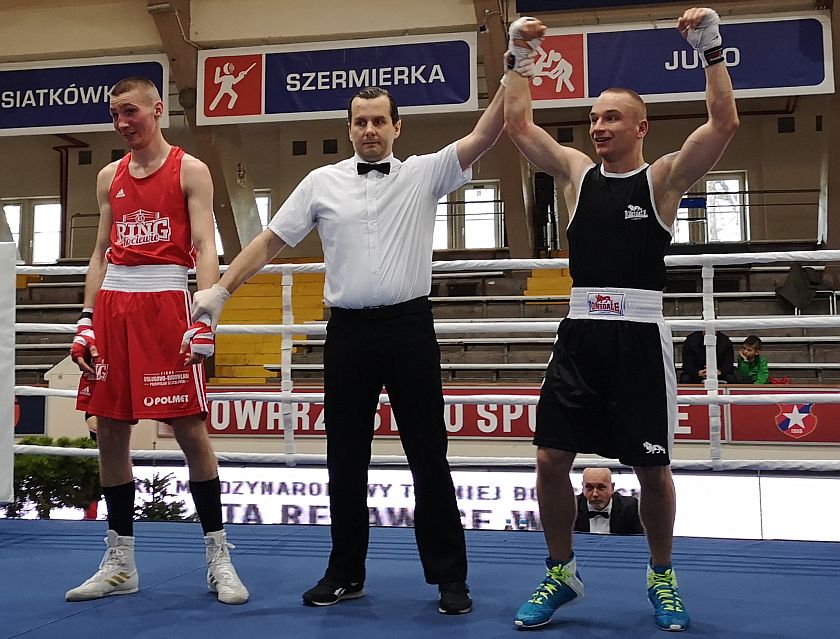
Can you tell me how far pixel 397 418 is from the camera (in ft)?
7.18

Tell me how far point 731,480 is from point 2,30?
757 centimetres

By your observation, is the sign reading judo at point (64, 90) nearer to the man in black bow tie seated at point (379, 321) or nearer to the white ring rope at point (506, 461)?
the white ring rope at point (506, 461)

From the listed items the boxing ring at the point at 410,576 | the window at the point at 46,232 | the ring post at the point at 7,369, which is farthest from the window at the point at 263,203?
the ring post at the point at 7,369

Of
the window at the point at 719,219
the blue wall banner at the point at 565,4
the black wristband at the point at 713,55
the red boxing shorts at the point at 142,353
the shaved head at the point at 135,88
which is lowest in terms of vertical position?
the red boxing shorts at the point at 142,353

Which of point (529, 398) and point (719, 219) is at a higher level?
point (719, 219)

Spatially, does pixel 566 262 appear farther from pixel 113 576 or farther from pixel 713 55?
pixel 113 576

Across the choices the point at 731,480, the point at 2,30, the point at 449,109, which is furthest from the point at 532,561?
the point at 2,30

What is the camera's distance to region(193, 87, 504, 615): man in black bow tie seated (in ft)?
7.00

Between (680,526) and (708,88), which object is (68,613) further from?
(680,526)

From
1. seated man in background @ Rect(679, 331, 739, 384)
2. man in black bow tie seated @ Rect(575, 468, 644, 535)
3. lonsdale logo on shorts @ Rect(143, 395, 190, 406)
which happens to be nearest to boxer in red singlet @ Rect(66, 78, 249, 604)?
lonsdale logo on shorts @ Rect(143, 395, 190, 406)

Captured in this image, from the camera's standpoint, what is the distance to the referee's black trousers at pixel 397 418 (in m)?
2.14

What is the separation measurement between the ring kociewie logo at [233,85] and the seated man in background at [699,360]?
13.2 ft

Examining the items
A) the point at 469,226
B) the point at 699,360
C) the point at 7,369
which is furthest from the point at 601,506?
the point at 469,226

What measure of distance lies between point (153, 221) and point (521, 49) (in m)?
1.05
